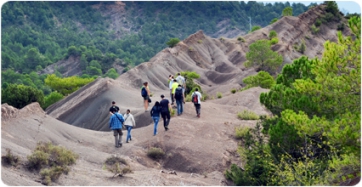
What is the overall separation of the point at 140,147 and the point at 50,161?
215 inches

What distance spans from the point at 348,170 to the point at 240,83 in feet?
142

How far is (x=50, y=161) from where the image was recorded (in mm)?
19891

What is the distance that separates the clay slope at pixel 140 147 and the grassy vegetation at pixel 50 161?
0.72 feet

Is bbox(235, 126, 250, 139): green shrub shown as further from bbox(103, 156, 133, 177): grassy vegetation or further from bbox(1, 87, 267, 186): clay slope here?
bbox(103, 156, 133, 177): grassy vegetation

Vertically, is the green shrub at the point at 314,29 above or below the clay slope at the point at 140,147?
above

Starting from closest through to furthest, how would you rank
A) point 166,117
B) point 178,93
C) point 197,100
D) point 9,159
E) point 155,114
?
point 9,159 → point 155,114 → point 166,117 → point 178,93 → point 197,100

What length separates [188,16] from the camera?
184 m

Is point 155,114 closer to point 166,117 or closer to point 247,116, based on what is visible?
point 166,117

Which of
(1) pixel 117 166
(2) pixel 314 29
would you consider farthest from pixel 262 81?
(2) pixel 314 29

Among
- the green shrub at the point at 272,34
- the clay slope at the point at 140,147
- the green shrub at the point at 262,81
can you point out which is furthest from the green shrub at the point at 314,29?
the clay slope at the point at 140,147

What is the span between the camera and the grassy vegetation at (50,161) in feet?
61.7

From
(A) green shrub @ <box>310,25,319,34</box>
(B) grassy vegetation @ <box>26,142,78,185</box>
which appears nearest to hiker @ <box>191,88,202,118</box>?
(B) grassy vegetation @ <box>26,142,78,185</box>

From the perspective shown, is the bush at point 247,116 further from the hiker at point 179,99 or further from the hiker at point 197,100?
the hiker at point 179,99

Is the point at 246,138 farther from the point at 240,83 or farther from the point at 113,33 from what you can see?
the point at 113,33
